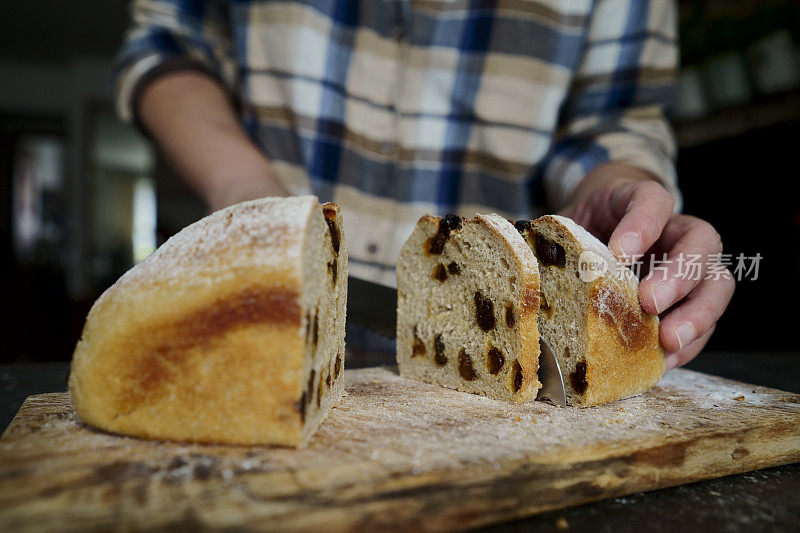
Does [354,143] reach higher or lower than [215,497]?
higher

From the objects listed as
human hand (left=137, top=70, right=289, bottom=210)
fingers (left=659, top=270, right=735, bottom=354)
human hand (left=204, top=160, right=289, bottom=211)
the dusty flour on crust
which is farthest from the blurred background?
the dusty flour on crust

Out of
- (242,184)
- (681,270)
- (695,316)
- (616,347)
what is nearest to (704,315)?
(695,316)

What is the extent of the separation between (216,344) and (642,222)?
3.87 ft

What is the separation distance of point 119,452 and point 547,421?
0.94 m

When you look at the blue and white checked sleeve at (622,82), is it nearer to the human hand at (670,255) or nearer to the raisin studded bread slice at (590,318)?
the human hand at (670,255)

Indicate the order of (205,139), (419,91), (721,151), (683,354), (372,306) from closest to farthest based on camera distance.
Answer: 1. (683,354)
2. (372,306)
3. (205,139)
4. (419,91)
5. (721,151)

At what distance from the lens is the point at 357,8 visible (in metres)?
2.37

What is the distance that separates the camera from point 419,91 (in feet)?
7.97

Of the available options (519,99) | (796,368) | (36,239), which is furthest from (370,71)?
(36,239)

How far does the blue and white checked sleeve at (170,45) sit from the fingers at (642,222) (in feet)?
6.51

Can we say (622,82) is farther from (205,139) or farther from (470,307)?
(205,139)

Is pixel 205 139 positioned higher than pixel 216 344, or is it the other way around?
pixel 205 139

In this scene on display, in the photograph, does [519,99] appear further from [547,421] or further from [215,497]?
[215,497]

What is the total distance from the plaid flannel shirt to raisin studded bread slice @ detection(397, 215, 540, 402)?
623 millimetres
